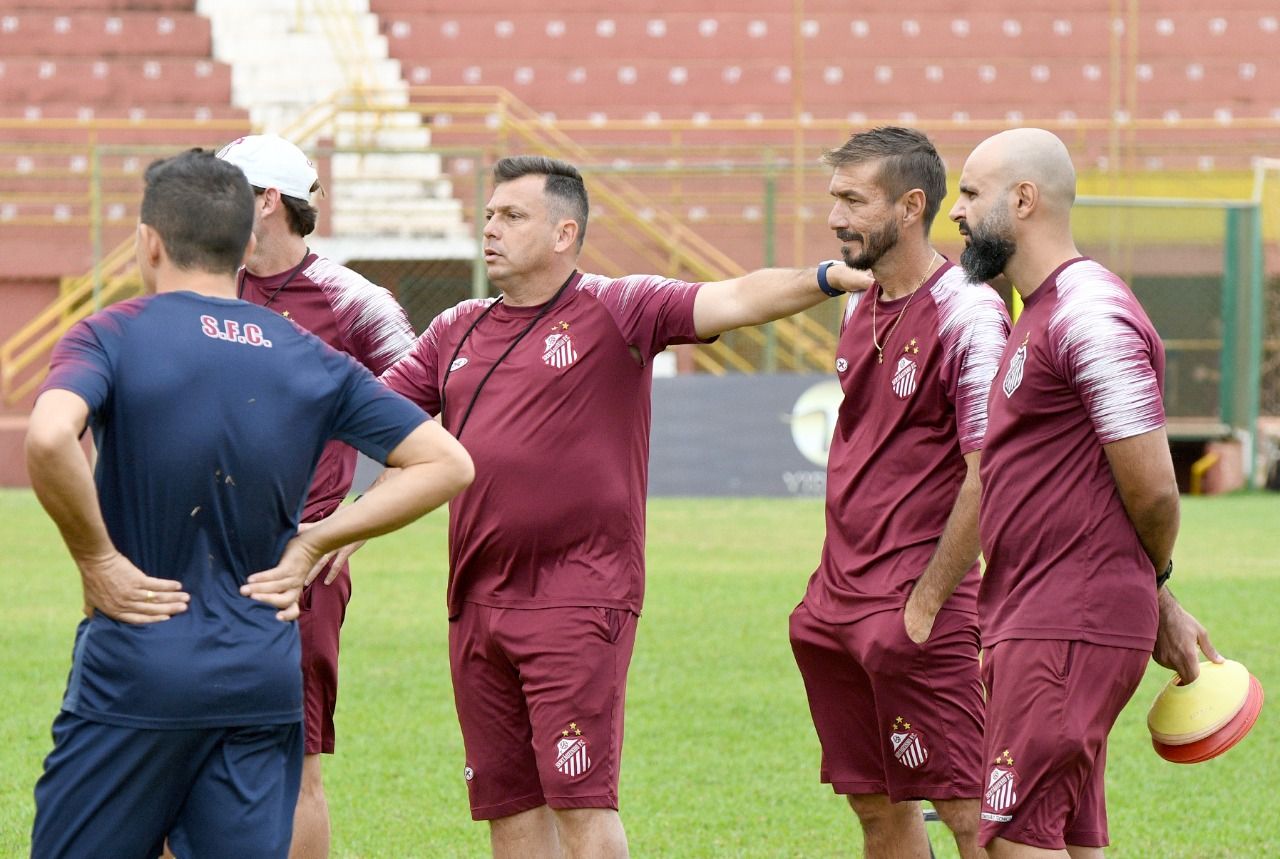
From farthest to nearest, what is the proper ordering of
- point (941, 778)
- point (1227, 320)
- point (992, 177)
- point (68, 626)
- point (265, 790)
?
point (1227, 320)
point (68, 626)
point (941, 778)
point (992, 177)
point (265, 790)

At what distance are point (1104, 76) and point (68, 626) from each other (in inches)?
862

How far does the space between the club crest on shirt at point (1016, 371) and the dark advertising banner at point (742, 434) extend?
14491mm

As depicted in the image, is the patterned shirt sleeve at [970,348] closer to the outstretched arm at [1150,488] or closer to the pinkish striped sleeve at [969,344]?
the pinkish striped sleeve at [969,344]

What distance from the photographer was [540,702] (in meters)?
4.80

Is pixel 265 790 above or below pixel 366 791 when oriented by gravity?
above

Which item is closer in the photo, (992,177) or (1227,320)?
(992,177)

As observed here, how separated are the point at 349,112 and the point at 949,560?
20253 millimetres

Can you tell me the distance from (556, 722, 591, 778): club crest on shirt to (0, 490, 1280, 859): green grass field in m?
1.59

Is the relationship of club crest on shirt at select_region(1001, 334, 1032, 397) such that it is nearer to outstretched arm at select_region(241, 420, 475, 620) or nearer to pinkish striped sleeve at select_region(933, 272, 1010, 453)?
pinkish striped sleeve at select_region(933, 272, 1010, 453)

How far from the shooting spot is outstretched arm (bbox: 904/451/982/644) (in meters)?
4.52

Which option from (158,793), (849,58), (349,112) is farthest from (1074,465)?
(849,58)

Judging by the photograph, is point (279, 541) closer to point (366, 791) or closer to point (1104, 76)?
point (366, 791)

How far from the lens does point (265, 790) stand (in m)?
3.56

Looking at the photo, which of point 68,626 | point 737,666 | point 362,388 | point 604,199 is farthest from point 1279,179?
point 362,388
